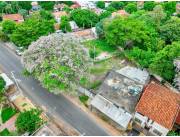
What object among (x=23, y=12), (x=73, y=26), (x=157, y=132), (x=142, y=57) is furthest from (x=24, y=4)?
(x=157, y=132)

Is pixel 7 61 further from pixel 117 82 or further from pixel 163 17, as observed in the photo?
pixel 163 17

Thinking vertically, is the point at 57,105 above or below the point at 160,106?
below

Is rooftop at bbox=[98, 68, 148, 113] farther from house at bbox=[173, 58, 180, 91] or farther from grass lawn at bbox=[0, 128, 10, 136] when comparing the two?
grass lawn at bbox=[0, 128, 10, 136]

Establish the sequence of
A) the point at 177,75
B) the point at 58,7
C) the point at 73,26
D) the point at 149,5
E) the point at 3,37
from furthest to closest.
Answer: the point at 58,7 < the point at 149,5 < the point at 73,26 < the point at 3,37 < the point at 177,75

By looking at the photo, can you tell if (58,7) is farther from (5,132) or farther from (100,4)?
(5,132)

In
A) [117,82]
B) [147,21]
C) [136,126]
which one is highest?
[147,21]

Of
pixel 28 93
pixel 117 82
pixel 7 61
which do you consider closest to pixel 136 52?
pixel 117 82
